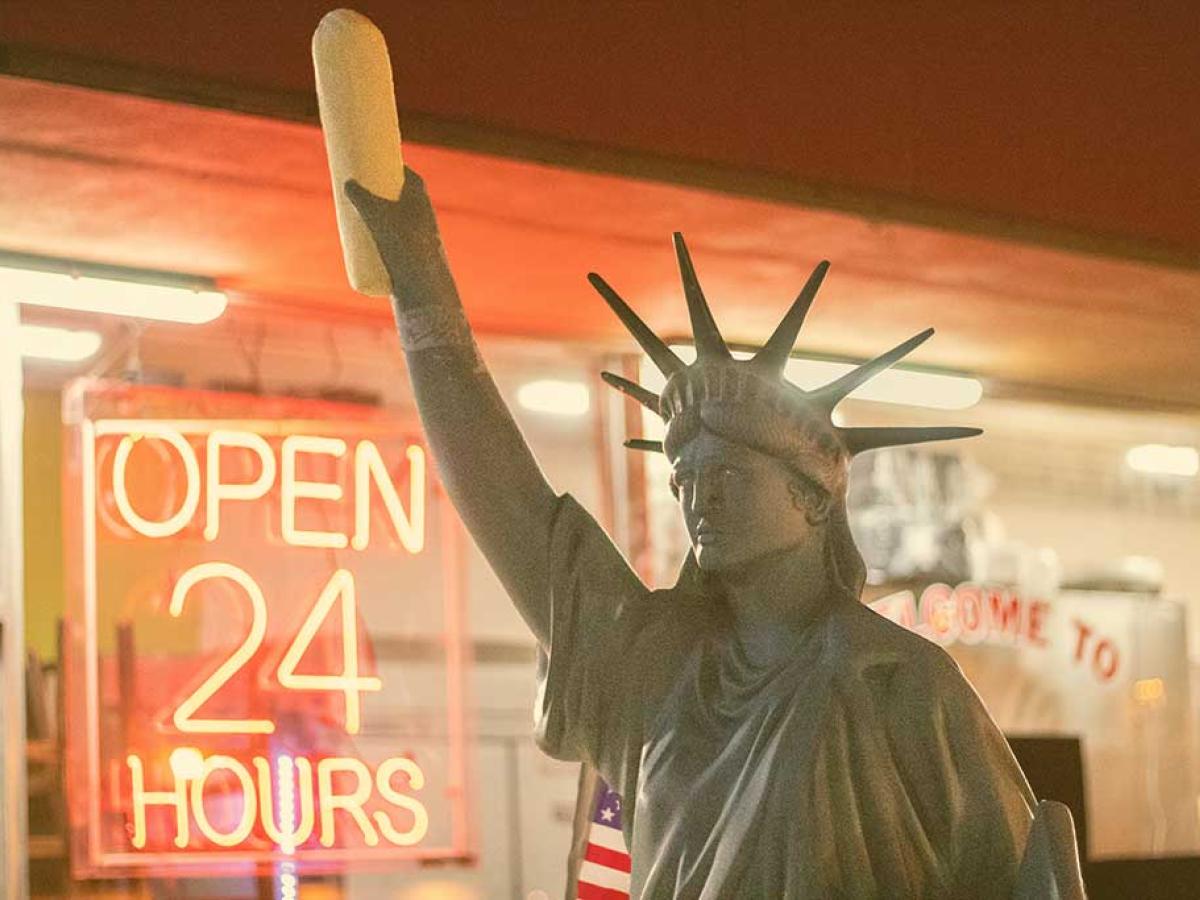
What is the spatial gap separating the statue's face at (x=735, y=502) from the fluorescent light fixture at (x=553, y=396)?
4508mm

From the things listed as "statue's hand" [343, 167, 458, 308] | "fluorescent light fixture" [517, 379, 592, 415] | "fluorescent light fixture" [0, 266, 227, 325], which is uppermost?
"fluorescent light fixture" [0, 266, 227, 325]

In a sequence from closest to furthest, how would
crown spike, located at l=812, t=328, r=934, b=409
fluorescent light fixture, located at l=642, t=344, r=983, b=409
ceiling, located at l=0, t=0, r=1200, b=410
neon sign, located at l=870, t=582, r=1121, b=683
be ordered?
crown spike, located at l=812, t=328, r=934, b=409, ceiling, located at l=0, t=0, r=1200, b=410, fluorescent light fixture, located at l=642, t=344, r=983, b=409, neon sign, located at l=870, t=582, r=1121, b=683

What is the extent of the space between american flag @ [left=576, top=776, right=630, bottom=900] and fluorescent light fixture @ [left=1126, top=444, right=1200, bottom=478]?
12.2 feet

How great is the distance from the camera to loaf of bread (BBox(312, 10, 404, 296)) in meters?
2.10

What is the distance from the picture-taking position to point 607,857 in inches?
183

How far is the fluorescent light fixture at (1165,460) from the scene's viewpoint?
7746 millimetres

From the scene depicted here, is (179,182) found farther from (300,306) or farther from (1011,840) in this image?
(1011,840)

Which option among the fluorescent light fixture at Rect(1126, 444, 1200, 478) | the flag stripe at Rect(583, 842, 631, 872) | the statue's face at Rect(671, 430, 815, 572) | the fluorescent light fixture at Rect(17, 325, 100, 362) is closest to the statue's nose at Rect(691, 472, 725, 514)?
the statue's face at Rect(671, 430, 815, 572)

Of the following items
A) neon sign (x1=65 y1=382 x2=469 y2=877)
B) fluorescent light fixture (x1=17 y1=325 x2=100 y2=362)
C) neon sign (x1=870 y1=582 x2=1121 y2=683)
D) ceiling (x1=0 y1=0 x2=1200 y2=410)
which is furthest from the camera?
neon sign (x1=870 y1=582 x2=1121 y2=683)

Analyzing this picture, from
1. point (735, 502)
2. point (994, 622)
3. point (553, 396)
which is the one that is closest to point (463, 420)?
point (735, 502)

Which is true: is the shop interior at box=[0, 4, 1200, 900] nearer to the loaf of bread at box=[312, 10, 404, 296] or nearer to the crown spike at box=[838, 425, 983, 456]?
the loaf of bread at box=[312, 10, 404, 296]

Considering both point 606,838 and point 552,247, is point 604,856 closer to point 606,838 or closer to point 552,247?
point 606,838

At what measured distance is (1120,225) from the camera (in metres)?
5.51

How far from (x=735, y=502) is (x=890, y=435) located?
17 cm
